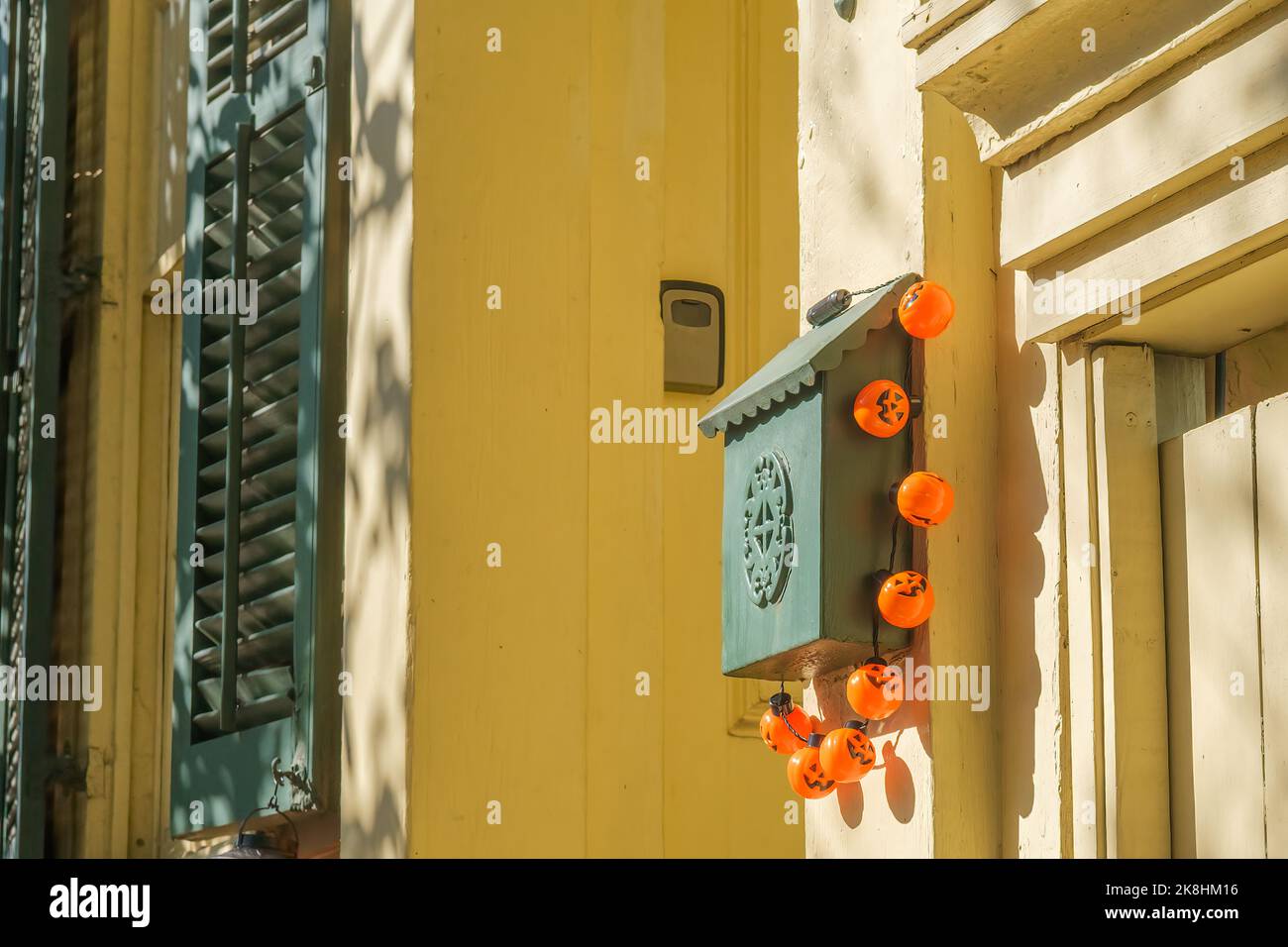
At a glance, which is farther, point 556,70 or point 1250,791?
point 556,70

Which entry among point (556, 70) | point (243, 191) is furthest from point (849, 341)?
point (243, 191)

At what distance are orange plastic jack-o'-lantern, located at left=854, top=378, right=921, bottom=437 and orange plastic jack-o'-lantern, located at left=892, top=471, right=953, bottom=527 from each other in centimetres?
11

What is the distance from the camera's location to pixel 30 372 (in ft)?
23.1

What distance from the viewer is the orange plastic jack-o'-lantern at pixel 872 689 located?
3.28 meters

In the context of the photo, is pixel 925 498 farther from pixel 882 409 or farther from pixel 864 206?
pixel 864 206

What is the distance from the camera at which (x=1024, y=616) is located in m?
3.32

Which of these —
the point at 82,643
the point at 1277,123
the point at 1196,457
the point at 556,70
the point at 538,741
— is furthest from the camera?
the point at 82,643

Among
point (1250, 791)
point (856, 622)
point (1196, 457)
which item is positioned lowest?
point (1250, 791)

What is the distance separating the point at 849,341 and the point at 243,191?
2.74 metres

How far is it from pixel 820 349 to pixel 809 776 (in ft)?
2.28

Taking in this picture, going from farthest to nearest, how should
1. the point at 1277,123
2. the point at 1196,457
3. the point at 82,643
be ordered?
the point at 82,643 < the point at 1196,457 < the point at 1277,123

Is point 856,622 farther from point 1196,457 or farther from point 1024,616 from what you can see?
point 1196,457

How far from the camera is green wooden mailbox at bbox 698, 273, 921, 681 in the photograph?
332 centimetres

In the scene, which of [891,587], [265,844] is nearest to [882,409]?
[891,587]
